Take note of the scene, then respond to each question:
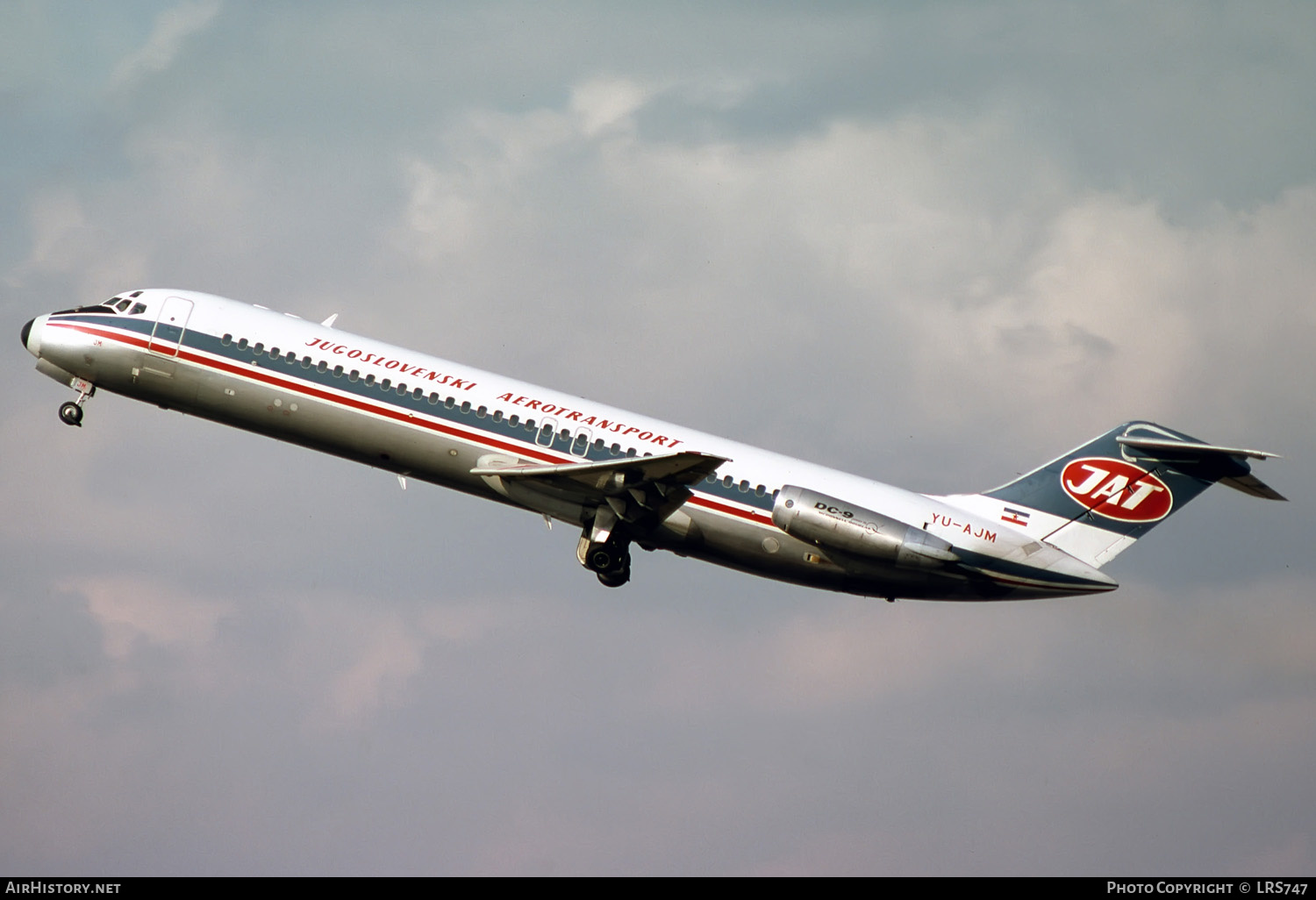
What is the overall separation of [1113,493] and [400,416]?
Result: 55.2ft

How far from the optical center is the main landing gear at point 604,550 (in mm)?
37531

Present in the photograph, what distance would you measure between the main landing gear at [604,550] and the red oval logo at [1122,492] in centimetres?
1070

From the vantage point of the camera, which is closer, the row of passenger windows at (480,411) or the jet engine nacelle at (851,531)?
the jet engine nacelle at (851,531)

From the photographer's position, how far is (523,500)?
3712cm

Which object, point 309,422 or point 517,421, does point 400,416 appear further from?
point 517,421

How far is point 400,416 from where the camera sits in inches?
1449

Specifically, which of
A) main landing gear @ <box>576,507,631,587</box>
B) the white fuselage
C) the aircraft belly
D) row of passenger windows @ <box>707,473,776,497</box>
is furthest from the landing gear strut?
row of passenger windows @ <box>707,473,776,497</box>

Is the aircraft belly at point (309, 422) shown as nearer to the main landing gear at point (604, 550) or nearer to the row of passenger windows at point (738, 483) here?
the main landing gear at point (604, 550)

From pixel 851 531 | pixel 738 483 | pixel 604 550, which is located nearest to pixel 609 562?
pixel 604 550

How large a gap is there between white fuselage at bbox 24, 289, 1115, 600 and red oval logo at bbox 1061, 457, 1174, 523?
6.61 ft

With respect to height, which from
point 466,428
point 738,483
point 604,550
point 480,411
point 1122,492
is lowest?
point 604,550

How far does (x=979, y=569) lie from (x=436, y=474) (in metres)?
12.5

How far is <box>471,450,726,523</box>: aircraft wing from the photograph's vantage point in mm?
35438

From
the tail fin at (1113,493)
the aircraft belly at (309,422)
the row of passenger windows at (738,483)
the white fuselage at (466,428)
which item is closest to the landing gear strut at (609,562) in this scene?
the white fuselage at (466,428)
